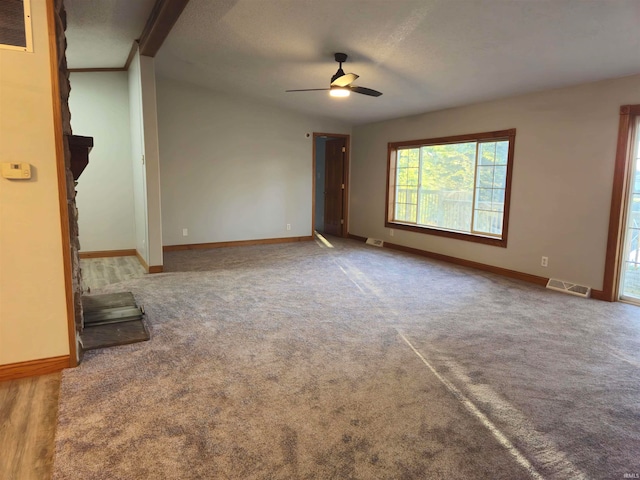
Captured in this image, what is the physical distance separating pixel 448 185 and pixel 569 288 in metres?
2.39

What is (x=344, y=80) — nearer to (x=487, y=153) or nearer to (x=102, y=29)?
(x=487, y=153)

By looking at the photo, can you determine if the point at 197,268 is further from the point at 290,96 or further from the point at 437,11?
the point at 437,11

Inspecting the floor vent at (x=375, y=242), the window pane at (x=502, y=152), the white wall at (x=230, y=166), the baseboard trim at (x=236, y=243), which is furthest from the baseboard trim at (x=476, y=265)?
the white wall at (x=230, y=166)

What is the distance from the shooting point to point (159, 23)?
3.71 meters

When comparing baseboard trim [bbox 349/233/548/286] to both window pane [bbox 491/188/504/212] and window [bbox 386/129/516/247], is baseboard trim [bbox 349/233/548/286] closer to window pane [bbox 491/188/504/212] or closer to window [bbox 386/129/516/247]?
window [bbox 386/129/516/247]

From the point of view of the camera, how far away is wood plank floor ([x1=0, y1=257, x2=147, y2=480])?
1723mm

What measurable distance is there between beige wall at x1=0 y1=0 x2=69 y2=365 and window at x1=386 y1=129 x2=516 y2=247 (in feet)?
16.1

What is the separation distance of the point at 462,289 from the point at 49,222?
4.03 metres

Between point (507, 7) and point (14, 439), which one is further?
point (507, 7)

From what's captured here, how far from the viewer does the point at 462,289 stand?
15.0ft

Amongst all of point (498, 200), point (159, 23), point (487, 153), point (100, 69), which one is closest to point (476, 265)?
point (498, 200)

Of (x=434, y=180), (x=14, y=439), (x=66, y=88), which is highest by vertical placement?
(x=66, y=88)

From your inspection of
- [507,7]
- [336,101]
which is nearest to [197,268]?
[336,101]

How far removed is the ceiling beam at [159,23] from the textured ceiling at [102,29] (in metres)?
0.08
